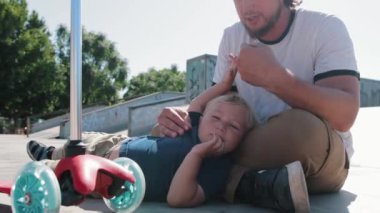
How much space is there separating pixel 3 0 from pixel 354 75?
22.3 meters

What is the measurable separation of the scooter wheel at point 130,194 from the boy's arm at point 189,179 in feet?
0.80

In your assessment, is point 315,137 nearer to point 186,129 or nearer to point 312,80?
point 312,80

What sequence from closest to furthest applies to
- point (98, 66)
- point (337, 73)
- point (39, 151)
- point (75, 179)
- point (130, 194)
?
point (75, 179) < point (130, 194) < point (337, 73) < point (39, 151) < point (98, 66)

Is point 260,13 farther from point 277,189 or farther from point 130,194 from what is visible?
point 130,194

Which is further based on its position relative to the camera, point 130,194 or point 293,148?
point 293,148

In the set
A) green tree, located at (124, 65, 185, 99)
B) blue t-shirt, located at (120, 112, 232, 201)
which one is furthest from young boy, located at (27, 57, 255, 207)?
green tree, located at (124, 65, 185, 99)

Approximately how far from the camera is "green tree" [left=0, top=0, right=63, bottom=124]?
67.5 feet

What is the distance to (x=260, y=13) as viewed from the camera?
173cm

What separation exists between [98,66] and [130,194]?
99.1ft

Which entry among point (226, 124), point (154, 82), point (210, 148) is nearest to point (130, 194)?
point (210, 148)

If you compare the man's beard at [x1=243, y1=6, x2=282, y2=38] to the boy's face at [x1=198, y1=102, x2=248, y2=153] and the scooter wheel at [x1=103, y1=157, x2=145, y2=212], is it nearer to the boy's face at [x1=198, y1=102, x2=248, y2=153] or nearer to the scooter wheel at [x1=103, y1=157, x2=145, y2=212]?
the boy's face at [x1=198, y1=102, x2=248, y2=153]

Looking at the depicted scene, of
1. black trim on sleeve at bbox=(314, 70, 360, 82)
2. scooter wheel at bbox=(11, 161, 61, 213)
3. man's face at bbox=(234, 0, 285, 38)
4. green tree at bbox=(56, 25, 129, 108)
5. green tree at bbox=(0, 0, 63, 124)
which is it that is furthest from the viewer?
green tree at bbox=(56, 25, 129, 108)

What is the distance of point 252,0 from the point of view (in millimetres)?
1706

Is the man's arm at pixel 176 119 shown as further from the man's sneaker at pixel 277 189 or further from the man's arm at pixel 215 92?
the man's sneaker at pixel 277 189
